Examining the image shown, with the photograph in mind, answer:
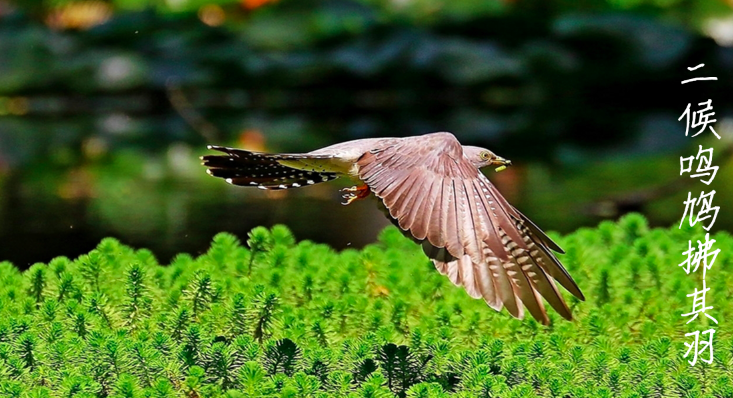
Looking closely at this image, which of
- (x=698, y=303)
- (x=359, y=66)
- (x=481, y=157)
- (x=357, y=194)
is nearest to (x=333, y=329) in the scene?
(x=357, y=194)

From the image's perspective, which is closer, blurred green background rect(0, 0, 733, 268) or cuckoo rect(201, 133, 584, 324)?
cuckoo rect(201, 133, 584, 324)

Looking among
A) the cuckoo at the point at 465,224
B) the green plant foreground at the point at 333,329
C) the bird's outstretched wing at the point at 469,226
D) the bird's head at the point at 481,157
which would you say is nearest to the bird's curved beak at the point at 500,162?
the bird's head at the point at 481,157

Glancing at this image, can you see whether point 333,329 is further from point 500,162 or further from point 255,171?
point 500,162

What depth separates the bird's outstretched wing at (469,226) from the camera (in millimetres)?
Answer: 2441

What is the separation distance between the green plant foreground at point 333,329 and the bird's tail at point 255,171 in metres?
0.25

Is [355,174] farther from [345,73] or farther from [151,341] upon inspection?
[345,73]

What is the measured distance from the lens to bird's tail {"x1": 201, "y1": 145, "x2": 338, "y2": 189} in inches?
125

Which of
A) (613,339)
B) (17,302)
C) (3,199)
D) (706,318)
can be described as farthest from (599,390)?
(3,199)

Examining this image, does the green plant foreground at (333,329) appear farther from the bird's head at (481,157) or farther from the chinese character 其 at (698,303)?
the bird's head at (481,157)

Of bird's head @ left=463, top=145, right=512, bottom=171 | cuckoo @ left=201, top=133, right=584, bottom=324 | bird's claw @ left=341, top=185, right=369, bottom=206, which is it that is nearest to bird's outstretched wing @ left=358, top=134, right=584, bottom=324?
cuckoo @ left=201, top=133, right=584, bottom=324

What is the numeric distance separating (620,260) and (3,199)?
5.35 metres

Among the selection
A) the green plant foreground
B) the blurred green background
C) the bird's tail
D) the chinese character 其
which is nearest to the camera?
the green plant foreground

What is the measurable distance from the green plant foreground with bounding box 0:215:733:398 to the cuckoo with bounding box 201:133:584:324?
13cm

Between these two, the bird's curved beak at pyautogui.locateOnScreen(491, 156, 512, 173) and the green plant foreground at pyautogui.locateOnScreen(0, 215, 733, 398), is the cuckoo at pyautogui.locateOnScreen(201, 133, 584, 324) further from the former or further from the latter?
the bird's curved beak at pyautogui.locateOnScreen(491, 156, 512, 173)
